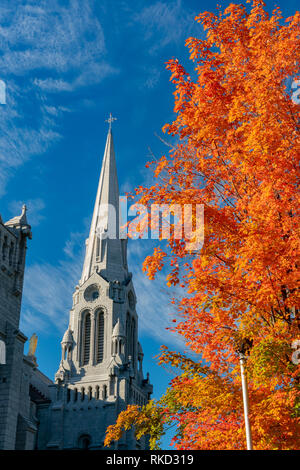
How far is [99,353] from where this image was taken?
3041 inches

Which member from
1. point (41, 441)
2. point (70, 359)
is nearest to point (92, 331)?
point (70, 359)

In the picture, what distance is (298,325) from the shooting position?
39.2 ft

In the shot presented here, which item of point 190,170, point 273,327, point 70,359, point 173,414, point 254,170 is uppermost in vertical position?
point 70,359

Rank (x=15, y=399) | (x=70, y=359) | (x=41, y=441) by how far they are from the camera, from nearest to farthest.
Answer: (x=15, y=399) → (x=41, y=441) → (x=70, y=359)

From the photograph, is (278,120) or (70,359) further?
(70,359)

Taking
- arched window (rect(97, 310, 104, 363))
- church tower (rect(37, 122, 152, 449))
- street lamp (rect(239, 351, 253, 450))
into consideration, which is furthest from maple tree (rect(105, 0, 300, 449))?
arched window (rect(97, 310, 104, 363))

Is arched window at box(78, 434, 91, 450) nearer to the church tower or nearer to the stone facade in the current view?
the church tower

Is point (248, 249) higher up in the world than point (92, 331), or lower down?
lower down

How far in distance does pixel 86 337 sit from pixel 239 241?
69428mm

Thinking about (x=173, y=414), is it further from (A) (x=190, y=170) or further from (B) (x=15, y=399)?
(B) (x=15, y=399)

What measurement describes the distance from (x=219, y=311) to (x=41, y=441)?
6791 cm

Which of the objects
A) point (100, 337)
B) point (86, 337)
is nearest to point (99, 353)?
point (100, 337)

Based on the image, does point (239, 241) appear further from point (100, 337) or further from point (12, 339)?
point (100, 337)

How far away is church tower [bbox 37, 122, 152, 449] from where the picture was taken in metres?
70.6
